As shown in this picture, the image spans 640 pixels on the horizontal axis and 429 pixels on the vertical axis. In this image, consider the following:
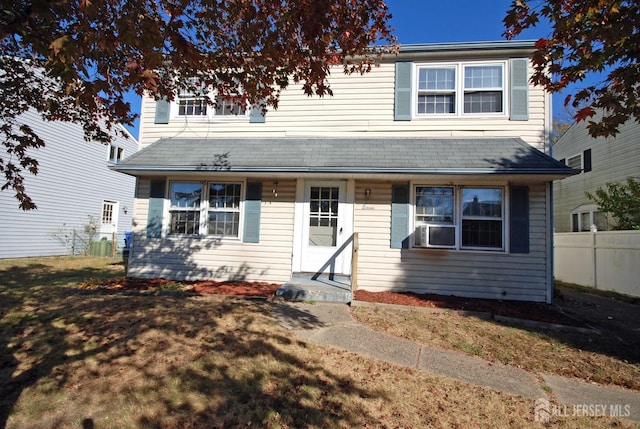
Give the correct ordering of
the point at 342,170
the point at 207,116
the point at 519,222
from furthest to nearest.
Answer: the point at 207,116
the point at 519,222
the point at 342,170

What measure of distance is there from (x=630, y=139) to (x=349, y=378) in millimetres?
15554

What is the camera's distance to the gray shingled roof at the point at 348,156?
6957mm

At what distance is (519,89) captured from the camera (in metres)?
7.75

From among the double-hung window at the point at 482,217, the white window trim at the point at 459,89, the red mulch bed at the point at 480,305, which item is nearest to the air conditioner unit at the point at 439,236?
the double-hung window at the point at 482,217

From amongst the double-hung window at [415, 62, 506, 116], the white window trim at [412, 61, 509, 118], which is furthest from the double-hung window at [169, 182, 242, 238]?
the double-hung window at [415, 62, 506, 116]

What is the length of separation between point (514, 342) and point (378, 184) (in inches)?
167

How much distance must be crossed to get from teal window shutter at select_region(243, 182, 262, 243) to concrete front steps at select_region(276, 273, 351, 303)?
1.46m

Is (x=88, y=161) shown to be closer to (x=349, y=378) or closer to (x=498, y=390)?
(x=349, y=378)

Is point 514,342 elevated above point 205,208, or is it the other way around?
point 205,208

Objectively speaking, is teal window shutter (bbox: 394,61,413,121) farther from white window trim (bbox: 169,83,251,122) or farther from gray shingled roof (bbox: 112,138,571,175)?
white window trim (bbox: 169,83,251,122)

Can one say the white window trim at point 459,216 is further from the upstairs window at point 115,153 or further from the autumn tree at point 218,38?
the upstairs window at point 115,153

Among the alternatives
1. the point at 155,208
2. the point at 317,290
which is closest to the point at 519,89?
the point at 317,290

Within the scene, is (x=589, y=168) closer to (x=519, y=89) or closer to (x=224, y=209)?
(x=519, y=89)

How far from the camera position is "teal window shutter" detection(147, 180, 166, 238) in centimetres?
844
